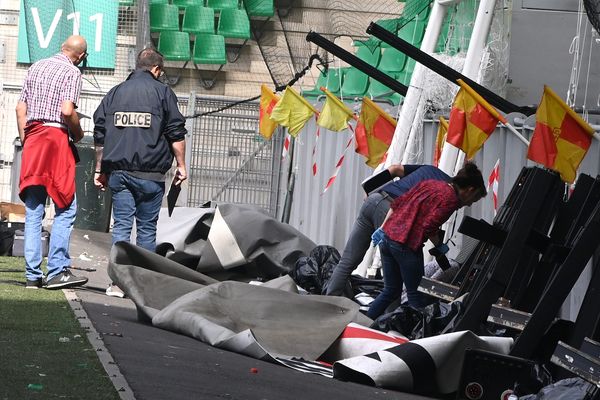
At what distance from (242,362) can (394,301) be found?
2957 millimetres

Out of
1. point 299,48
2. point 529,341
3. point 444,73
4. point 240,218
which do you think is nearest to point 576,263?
point 529,341

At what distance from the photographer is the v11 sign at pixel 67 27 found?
90.3 feet

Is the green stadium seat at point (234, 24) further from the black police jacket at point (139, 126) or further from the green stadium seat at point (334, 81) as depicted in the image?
the black police jacket at point (139, 126)

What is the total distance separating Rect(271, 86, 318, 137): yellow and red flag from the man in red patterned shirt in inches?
246

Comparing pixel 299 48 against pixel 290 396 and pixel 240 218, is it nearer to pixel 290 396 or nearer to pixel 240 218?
pixel 240 218

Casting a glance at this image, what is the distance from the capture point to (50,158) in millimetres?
10695

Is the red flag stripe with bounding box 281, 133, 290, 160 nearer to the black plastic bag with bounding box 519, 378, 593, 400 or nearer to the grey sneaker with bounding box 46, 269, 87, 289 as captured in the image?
the grey sneaker with bounding box 46, 269, 87, 289

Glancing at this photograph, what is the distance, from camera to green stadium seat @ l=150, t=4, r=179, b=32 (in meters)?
30.6

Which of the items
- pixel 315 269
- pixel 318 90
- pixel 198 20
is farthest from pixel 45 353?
pixel 198 20

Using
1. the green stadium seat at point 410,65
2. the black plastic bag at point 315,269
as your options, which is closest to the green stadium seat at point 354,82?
the green stadium seat at point 410,65

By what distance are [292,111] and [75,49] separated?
5798 mm

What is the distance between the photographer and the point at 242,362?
25.2ft

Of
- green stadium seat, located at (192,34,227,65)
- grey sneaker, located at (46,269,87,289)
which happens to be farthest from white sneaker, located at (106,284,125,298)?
green stadium seat, located at (192,34,227,65)

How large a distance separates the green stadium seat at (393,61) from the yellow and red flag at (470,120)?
13.1 metres
